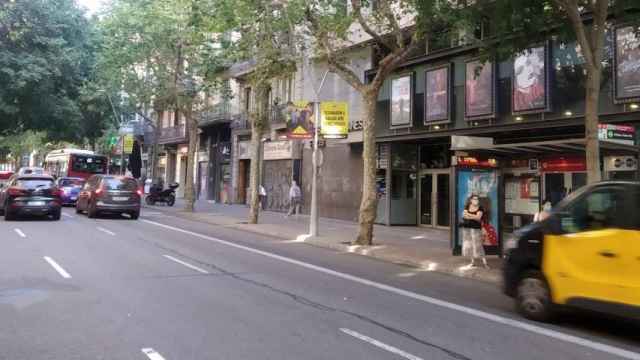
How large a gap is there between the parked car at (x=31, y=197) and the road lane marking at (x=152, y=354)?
18.1 m

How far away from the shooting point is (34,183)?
22453 mm

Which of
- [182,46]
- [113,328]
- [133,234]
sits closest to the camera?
[113,328]

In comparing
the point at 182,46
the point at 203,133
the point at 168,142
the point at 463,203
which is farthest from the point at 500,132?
the point at 168,142

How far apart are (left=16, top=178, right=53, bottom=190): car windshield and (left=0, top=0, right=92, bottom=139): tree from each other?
10183 mm

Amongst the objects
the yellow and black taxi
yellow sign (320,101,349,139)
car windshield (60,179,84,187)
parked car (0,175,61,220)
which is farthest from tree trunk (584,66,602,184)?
car windshield (60,179,84,187)

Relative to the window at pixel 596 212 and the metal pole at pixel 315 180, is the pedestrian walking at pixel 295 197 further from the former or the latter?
the window at pixel 596 212

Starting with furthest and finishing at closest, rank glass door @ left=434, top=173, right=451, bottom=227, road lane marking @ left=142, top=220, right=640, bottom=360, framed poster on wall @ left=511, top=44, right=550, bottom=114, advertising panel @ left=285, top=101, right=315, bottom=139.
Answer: glass door @ left=434, top=173, right=451, bottom=227, advertising panel @ left=285, top=101, right=315, bottom=139, framed poster on wall @ left=511, top=44, right=550, bottom=114, road lane marking @ left=142, top=220, right=640, bottom=360

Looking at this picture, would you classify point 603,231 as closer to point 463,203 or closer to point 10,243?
point 463,203

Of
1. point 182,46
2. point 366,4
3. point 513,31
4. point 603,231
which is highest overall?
point 182,46

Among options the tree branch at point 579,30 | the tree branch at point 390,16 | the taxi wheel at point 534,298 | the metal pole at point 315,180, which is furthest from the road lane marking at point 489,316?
the tree branch at point 390,16

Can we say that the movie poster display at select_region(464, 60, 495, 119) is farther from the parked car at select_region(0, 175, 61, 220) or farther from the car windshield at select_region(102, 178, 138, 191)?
the parked car at select_region(0, 175, 61, 220)

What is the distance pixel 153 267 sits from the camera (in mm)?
11703

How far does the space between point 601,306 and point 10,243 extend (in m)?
13.0

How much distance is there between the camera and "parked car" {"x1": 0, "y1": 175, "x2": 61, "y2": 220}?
72.9 feet
